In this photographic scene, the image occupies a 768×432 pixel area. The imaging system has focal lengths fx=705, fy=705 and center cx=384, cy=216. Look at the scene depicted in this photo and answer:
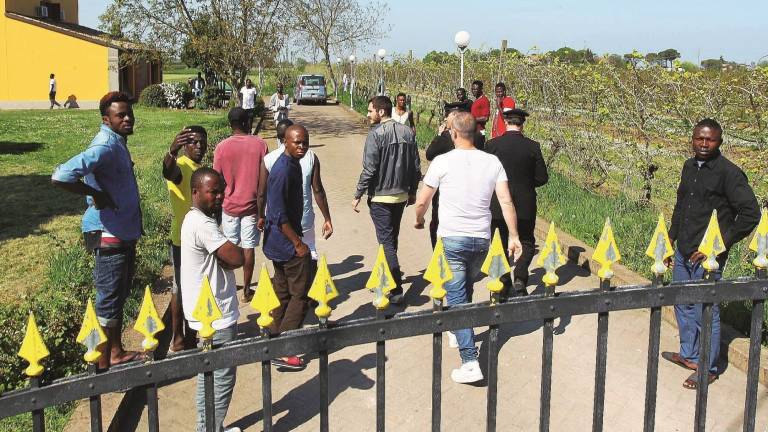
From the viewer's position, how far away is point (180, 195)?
5.38 m

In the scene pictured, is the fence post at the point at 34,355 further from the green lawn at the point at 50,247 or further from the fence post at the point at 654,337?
the green lawn at the point at 50,247

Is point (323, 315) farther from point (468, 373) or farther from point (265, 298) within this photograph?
point (468, 373)

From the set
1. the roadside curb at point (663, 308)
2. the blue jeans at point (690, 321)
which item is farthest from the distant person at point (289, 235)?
the blue jeans at point (690, 321)

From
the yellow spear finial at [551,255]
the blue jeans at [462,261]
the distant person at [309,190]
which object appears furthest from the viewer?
the distant person at [309,190]

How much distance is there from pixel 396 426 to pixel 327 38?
123ft

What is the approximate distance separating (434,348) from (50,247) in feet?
24.6

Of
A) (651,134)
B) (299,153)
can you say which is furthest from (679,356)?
(651,134)

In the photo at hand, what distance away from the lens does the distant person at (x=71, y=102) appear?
3241 centimetres

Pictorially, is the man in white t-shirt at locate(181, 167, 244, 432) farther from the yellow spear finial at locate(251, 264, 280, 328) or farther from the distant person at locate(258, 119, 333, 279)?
the distant person at locate(258, 119, 333, 279)

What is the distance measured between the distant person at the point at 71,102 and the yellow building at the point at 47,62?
0.05 m

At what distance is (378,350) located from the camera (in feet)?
8.36

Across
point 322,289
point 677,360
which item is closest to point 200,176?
point 322,289

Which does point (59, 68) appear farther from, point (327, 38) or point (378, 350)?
point (378, 350)

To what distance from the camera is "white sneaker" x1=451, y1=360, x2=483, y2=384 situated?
4859 mm
